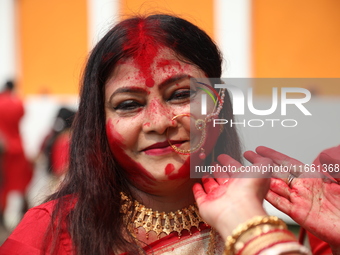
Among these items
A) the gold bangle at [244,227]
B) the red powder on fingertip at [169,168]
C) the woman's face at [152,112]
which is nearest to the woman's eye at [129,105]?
the woman's face at [152,112]

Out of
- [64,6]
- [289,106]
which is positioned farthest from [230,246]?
[64,6]

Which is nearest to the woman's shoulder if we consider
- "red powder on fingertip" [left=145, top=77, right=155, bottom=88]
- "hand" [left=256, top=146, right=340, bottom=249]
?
"red powder on fingertip" [left=145, top=77, right=155, bottom=88]

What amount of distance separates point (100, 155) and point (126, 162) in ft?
0.41

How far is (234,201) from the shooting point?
1.56 metres

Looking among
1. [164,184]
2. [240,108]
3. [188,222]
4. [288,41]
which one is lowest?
[188,222]

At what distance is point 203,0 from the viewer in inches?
293

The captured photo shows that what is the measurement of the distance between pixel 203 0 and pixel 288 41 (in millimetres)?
1554

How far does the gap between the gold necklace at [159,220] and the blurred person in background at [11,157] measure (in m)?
4.75

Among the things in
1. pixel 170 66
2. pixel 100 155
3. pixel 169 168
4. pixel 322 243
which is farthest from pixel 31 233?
pixel 322 243

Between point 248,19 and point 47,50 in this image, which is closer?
point 248,19

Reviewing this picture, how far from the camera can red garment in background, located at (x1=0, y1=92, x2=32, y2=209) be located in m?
6.38

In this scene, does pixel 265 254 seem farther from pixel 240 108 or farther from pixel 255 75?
pixel 255 75

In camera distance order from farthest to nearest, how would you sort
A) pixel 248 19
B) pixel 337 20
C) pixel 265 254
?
pixel 248 19, pixel 337 20, pixel 265 254

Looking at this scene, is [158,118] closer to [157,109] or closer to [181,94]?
[157,109]
